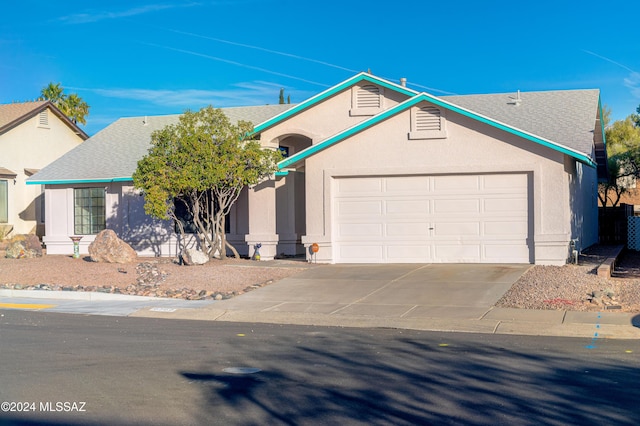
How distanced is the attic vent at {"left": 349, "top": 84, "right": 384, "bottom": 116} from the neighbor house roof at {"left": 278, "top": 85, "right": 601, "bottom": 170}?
2.11 metres

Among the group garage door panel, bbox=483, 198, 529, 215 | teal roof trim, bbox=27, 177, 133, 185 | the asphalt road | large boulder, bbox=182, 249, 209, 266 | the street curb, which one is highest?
teal roof trim, bbox=27, 177, 133, 185

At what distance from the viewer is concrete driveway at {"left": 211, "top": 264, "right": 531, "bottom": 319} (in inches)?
580

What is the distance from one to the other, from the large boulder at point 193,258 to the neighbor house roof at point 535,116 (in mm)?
3414

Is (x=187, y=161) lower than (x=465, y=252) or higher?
higher

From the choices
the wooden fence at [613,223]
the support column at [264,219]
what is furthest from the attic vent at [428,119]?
the wooden fence at [613,223]

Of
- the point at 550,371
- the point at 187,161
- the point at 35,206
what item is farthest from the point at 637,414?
the point at 35,206

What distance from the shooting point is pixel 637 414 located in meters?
7.20

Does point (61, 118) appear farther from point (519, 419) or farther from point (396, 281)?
point (519, 419)

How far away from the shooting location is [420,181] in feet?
68.6

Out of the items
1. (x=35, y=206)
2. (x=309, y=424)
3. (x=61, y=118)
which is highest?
(x=61, y=118)

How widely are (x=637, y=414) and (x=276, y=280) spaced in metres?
12.1

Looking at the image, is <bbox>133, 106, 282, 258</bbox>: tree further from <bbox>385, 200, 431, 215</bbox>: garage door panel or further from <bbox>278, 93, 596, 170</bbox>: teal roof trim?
<bbox>385, 200, 431, 215</bbox>: garage door panel

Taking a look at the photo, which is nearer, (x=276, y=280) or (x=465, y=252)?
(x=276, y=280)

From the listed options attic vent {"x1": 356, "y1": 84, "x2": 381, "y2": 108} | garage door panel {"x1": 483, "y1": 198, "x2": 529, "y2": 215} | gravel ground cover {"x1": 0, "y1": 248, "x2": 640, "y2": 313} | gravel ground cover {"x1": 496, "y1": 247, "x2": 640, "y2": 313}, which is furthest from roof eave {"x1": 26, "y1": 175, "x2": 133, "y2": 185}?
gravel ground cover {"x1": 496, "y1": 247, "x2": 640, "y2": 313}
